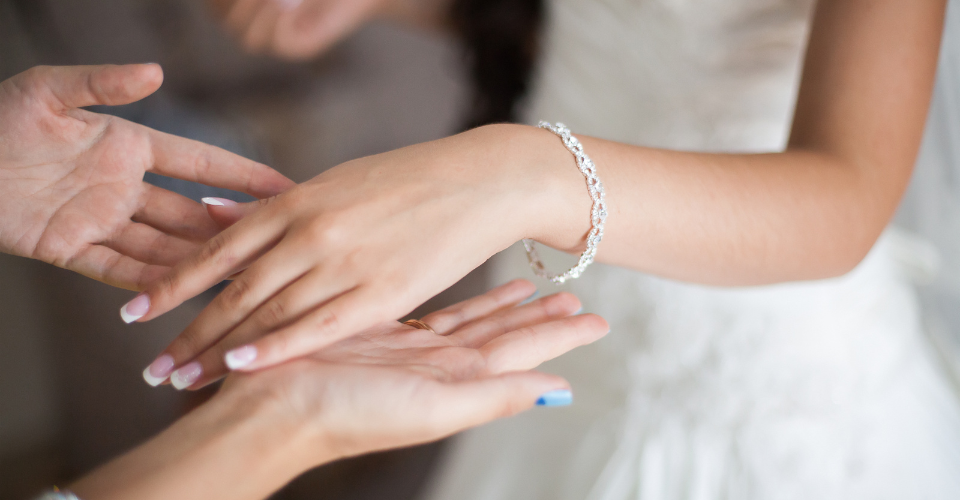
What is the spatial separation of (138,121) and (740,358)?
853 mm

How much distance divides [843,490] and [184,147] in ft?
2.93

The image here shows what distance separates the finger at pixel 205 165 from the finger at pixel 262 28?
0.25m

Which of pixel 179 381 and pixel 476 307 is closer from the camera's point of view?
pixel 179 381

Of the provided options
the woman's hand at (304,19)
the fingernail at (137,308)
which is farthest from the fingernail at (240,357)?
the woman's hand at (304,19)

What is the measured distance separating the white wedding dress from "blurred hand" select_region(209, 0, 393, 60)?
0.38 meters

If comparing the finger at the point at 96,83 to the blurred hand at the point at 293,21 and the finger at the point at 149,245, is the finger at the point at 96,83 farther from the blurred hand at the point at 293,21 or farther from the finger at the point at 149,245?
the blurred hand at the point at 293,21

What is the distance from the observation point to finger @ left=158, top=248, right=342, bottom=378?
1.34ft

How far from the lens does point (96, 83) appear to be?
49 centimetres

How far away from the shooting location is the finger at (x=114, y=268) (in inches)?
20.2

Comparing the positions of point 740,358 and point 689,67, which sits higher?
point 689,67

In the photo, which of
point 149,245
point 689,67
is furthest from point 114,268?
point 689,67

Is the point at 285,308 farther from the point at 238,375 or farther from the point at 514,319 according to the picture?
the point at 514,319

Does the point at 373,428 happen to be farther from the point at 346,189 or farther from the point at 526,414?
the point at 526,414

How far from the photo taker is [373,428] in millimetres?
388
